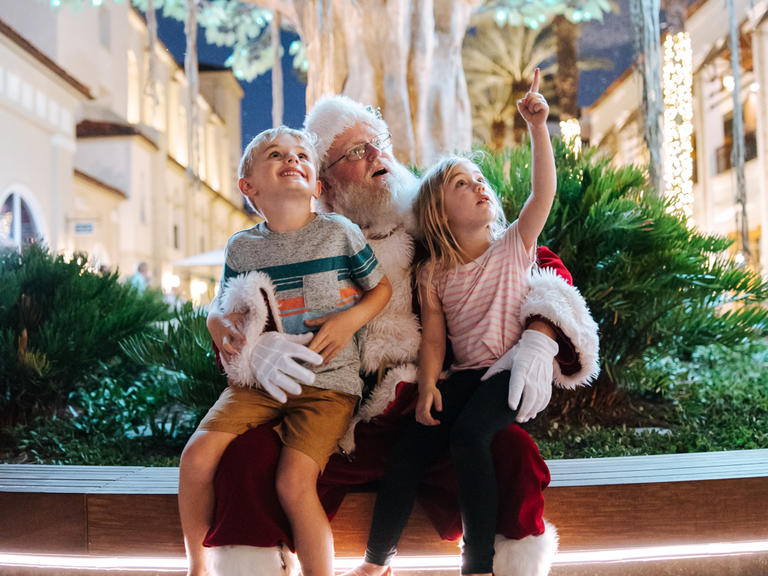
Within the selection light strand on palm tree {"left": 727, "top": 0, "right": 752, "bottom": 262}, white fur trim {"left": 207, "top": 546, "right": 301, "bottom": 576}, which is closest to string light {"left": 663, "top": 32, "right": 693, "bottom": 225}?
light strand on palm tree {"left": 727, "top": 0, "right": 752, "bottom": 262}

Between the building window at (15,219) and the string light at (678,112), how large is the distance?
11.2m

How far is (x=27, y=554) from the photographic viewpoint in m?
2.18

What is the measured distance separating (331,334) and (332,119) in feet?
3.14

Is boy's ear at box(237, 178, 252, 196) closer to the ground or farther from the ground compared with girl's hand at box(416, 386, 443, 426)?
farther from the ground

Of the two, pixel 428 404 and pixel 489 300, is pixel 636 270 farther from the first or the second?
pixel 428 404

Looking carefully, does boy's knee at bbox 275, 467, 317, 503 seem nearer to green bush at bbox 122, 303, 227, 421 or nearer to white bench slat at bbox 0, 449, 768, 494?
white bench slat at bbox 0, 449, 768, 494

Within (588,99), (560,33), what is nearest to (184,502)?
(560,33)

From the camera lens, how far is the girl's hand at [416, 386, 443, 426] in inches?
77.5

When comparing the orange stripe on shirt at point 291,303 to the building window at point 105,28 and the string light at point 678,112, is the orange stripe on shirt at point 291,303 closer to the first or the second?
the string light at point 678,112

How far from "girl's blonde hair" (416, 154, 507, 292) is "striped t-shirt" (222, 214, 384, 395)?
19 cm

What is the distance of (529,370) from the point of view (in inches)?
75.1

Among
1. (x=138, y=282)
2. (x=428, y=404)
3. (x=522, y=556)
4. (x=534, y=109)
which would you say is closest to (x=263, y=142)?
(x=534, y=109)

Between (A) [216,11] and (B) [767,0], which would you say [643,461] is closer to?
(A) [216,11]

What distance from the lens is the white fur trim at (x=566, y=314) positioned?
200cm
